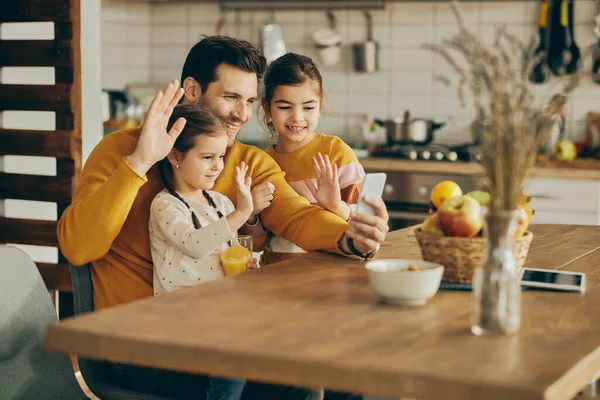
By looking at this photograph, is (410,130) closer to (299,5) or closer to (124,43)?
(299,5)

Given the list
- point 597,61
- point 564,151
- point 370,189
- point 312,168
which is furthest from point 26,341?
point 597,61

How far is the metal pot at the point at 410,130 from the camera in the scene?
16.6 feet

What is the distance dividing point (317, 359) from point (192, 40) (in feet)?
16.0

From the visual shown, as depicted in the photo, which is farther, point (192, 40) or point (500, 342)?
point (192, 40)

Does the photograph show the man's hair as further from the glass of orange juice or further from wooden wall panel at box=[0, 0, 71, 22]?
wooden wall panel at box=[0, 0, 71, 22]

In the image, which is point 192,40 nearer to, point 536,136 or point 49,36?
point 49,36

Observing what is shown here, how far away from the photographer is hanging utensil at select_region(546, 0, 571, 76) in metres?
4.93

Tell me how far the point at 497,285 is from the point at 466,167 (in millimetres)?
3233

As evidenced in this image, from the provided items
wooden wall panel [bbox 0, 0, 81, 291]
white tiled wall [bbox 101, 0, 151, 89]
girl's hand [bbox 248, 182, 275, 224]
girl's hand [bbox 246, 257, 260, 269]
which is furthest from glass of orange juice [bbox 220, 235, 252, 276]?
white tiled wall [bbox 101, 0, 151, 89]

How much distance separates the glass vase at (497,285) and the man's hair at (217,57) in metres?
1.23

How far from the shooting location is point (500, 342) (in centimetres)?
143

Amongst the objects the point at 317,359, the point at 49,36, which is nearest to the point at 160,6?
the point at 49,36

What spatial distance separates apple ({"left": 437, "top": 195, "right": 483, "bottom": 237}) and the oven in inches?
114

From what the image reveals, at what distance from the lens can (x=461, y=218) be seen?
1.84 meters
